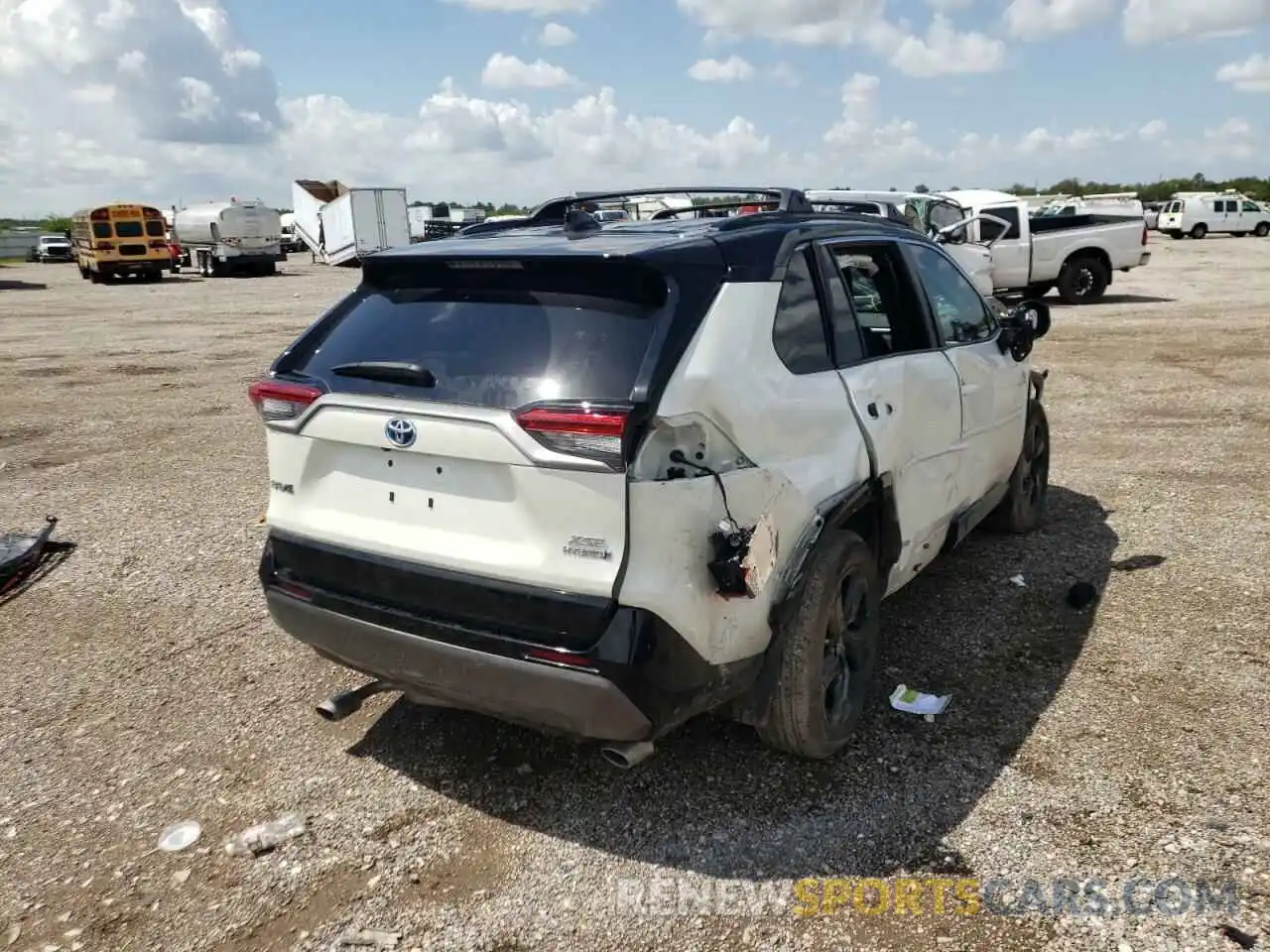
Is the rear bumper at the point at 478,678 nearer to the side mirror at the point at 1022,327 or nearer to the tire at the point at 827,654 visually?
the tire at the point at 827,654

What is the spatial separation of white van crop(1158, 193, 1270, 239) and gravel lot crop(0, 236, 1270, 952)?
44.5 meters

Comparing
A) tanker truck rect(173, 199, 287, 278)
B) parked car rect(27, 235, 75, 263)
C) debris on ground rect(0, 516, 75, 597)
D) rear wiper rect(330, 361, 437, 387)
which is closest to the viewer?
rear wiper rect(330, 361, 437, 387)

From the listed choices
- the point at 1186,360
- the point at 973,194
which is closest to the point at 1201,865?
the point at 1186,360

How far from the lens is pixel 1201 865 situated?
2.82 metres

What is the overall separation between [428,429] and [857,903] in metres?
1.79

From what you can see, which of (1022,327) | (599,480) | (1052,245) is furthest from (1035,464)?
(1052,245)

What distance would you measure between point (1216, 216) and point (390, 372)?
49.9 m

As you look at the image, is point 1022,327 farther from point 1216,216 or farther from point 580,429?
point 1216,216

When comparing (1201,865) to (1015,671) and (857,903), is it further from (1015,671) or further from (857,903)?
(1015,671)

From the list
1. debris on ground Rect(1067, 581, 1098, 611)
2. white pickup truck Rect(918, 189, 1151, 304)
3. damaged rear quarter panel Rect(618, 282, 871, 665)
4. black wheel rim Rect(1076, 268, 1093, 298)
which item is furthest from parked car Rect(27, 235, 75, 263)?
damaged rear quarter panel Rect(618, 282, 871, 665)

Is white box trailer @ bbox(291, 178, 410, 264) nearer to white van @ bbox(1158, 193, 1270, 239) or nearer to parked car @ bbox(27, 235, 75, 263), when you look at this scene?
parked car @ bbox(27, 235, 75, 263)

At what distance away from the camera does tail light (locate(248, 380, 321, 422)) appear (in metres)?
3.10

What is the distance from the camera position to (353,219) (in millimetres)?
33438

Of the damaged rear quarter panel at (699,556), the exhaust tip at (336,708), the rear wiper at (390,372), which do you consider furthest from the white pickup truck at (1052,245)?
the exhaust tip at (336,708)
